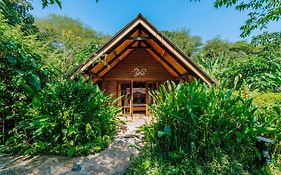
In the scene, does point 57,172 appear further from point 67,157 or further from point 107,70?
point 107,70

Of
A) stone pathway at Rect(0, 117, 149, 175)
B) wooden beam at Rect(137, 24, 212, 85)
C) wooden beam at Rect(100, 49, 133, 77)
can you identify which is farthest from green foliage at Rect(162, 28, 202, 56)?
stone pathway at Rect(0, 117, 149, 175)

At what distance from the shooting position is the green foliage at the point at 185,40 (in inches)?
1195

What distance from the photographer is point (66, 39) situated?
17.0 ft

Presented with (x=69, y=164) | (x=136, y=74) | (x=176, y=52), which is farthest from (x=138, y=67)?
(x=69, y=164)

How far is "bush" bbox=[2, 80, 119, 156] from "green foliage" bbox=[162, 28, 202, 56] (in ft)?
89.5

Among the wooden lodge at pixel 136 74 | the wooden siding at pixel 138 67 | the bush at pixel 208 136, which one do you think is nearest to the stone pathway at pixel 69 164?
the bush at pixel 208 136

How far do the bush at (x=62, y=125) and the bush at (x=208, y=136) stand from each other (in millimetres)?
1500

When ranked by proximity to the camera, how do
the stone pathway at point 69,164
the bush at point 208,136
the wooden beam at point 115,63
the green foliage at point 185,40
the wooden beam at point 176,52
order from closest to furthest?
1. the bush at point 208,136
2. the stone pathway at point 69,164
3. the wooden beam at point 176,52
4. the wooden beam at point 115,63
5. the green foliage at point 185,40

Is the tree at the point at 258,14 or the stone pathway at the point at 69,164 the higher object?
the tree at the point at 258,14

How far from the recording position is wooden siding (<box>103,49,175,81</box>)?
31.6 feet

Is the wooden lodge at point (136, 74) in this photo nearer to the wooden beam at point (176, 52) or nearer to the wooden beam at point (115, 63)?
the wooden beam at point (115, 63)

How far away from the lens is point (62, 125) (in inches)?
167

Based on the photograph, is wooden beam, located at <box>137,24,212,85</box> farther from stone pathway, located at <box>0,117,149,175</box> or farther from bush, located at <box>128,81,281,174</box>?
stone pathway, located at <box>0,117,149,175</box>

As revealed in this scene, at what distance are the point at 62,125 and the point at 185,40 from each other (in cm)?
2990
